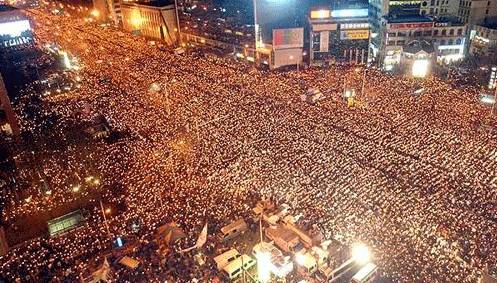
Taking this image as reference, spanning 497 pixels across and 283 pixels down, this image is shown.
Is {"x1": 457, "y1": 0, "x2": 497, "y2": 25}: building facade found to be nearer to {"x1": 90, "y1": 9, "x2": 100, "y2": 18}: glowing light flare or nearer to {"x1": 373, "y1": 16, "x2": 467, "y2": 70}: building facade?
{"x1": 373, "y1": 16, "x2": 467, "y2": 70}: building facade

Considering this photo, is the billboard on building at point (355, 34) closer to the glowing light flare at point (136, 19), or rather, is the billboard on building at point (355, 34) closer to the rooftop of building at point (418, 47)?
the rooftop of building at point (418, 47)

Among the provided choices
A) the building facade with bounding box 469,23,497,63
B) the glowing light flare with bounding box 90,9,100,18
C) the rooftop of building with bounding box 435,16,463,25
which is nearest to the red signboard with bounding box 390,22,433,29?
the rooftop of building with bounding box 435,16,463,25

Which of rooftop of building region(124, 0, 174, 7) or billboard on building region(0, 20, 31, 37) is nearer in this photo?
billboard on building region(0, 20, 31, 37)

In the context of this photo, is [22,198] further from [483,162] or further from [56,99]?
[483,162]

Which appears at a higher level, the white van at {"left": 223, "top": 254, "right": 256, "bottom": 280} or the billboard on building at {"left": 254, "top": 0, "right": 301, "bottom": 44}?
the billboard on building at {"left": 254, "top": 0, "right": 301, "bottom": 44}

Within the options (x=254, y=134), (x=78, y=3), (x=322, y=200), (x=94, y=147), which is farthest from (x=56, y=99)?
(x=78, y=3)

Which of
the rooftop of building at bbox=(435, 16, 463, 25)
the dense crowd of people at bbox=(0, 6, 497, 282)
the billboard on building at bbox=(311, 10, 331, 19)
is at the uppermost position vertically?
the billboard on building at bbox=(311, 10, 331, 19)

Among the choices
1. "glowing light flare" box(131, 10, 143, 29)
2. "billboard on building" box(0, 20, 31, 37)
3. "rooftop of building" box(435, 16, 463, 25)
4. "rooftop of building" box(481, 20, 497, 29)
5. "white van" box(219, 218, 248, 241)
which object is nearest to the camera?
"white van" box(219, 218, 248, 241)

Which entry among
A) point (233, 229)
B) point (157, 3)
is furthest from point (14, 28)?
point (233, 229)
